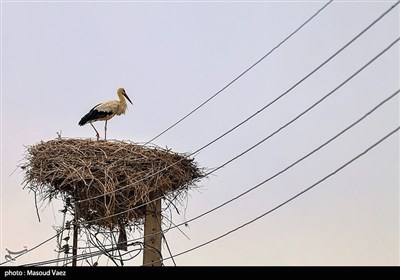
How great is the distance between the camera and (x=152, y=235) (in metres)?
5.15

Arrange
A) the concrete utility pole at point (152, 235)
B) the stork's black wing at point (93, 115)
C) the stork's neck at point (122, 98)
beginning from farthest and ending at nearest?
the stork's neck at point (122, 98), the stork's black wing at point (93, 115), the concrete utility pole at point (152, 235)

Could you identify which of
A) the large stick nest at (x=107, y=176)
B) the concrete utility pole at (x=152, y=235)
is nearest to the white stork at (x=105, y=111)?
the large stick nest at (x=107, y=176)

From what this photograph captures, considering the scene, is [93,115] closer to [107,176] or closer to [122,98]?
[122,98]

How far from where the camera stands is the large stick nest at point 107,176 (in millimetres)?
5184

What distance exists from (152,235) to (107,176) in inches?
23.2

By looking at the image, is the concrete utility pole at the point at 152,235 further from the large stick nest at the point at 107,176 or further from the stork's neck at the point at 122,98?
the stork's neck at the point at 122,98

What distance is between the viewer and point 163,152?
550cm

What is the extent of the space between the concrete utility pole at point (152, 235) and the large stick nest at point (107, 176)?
0.25ft

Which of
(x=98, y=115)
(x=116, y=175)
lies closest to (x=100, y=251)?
(x=116, y=175)

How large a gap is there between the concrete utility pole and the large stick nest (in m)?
0.08

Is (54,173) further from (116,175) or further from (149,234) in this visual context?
(149,234)

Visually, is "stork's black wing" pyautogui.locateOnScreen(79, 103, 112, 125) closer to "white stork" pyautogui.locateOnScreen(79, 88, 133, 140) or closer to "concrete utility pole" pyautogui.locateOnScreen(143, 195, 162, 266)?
"white stork" pyautogui.locateOnScreen(79, 88, 133, 140)
